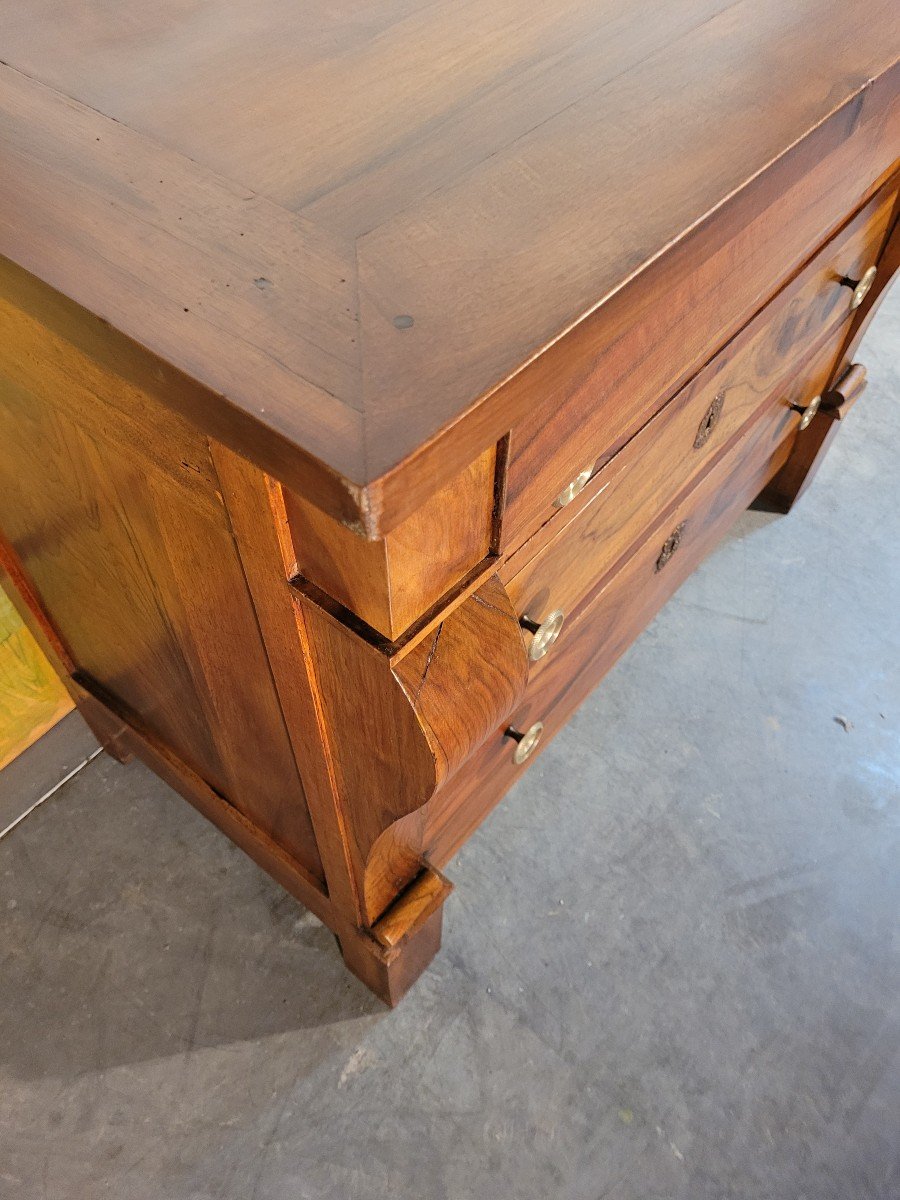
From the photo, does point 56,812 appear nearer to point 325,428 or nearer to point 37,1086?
point 37,1086

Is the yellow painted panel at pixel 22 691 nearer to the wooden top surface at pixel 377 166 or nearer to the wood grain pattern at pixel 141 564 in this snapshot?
the wood grain pattern at pixel 141 564

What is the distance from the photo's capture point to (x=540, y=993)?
3.52 feet

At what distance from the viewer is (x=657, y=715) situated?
1.33 metres

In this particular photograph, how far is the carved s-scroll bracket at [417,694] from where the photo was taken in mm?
553

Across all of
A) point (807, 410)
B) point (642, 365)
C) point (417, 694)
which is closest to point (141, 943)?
point (417, 694)

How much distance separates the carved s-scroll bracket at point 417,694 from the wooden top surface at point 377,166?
17 cm

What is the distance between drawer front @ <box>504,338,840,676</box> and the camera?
73 centimetres

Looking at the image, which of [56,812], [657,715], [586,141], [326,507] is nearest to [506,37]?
[586,141]

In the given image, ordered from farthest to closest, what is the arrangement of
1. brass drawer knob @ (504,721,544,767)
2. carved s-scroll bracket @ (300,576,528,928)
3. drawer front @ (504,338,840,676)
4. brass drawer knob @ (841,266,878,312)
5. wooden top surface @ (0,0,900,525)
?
brass drawer knob @ (841,266,878,312), brass drawer knob @ (504,721,544,767), drawer front @ (504,338,840,676), carved s-scroll bracket @ (300,576,528,928), wooden top surface @ (0,0,900,525)

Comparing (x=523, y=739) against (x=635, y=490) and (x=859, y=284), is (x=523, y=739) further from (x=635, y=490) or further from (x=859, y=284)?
(x=859, y=284)

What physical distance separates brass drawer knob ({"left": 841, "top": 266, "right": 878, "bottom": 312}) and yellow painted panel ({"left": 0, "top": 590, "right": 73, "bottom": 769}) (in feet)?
3.34

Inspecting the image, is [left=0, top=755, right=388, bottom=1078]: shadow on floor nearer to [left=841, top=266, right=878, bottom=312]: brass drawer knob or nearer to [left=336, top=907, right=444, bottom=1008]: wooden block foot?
[left=336, top=907, right=444, bottom=1008]: wooden block foot

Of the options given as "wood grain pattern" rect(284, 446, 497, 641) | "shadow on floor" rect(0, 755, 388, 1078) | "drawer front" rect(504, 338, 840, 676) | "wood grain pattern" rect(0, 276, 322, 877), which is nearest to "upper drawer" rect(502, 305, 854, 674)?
"drawer front" rect(504, 338, 840, 676)

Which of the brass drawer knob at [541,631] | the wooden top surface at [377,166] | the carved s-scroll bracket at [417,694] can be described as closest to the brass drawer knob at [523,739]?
the brass drawer knob at [541,631]
